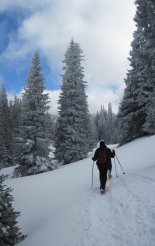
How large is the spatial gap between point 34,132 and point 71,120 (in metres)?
5.03

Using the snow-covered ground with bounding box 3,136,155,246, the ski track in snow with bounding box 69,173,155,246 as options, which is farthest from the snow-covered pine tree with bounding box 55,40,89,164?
the ski track in snow with bounding box 69,173,155,246

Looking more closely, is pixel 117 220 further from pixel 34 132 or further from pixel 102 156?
pixel 34 132

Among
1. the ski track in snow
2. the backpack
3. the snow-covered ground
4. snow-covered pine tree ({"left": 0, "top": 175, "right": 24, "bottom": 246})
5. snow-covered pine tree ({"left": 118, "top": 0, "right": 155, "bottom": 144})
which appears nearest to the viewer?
the ski track in snow

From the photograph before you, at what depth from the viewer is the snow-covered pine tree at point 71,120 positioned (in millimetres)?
29906

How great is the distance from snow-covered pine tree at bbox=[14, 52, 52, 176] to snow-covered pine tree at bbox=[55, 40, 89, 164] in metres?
2.83

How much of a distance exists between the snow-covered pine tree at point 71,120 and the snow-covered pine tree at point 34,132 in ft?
9.30

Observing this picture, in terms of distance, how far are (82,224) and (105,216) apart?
28.6 inches

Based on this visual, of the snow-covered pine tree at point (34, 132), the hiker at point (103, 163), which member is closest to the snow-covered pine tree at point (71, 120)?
the snow-covered pine tree at point (34, 132)

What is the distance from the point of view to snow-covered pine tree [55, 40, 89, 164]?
29906mm

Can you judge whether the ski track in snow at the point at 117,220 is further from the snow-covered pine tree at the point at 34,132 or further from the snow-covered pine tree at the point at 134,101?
the snow-covered pine tree at the point at 34,132

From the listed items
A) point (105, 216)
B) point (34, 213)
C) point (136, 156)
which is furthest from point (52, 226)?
point (136, 156)

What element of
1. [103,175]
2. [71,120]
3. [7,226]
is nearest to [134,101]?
[71,120]

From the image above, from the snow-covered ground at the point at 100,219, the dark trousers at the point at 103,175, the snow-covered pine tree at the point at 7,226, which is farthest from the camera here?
the dark trousers at the point at 103,175

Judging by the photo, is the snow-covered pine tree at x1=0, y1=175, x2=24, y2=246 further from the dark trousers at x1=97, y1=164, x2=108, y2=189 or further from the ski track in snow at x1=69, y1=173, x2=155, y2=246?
the dark trousers at x1=97, y1=164, x2=108, y2=189
